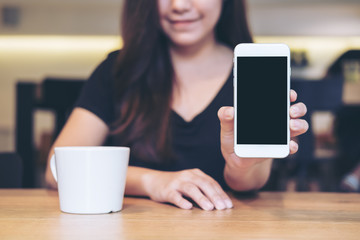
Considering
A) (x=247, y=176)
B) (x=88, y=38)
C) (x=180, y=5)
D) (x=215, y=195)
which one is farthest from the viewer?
(x=88, y=38)

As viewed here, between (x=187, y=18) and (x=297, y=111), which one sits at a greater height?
(x=187, y=18)

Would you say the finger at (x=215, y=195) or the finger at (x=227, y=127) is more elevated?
the finger at (x=227, y=127)

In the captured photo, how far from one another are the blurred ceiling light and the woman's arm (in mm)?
4259

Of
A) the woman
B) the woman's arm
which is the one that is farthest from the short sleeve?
the woman's arm

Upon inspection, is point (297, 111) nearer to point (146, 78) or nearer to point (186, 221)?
point (186, 221)

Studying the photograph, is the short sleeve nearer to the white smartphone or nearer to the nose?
the nose

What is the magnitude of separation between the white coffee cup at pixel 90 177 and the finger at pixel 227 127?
13cm

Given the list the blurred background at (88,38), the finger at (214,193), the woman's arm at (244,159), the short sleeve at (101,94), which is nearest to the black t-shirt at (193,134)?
the short sleeve at (101,94)

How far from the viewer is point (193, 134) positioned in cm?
115

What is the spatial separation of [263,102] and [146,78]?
2.03 feet

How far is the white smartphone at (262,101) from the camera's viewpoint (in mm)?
584

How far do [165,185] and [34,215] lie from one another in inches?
8.9

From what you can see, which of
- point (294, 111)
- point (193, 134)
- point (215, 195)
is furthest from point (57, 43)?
point (294, 111)

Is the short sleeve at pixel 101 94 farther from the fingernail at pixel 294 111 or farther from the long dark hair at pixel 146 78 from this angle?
the fingernail at pixel 294 111
